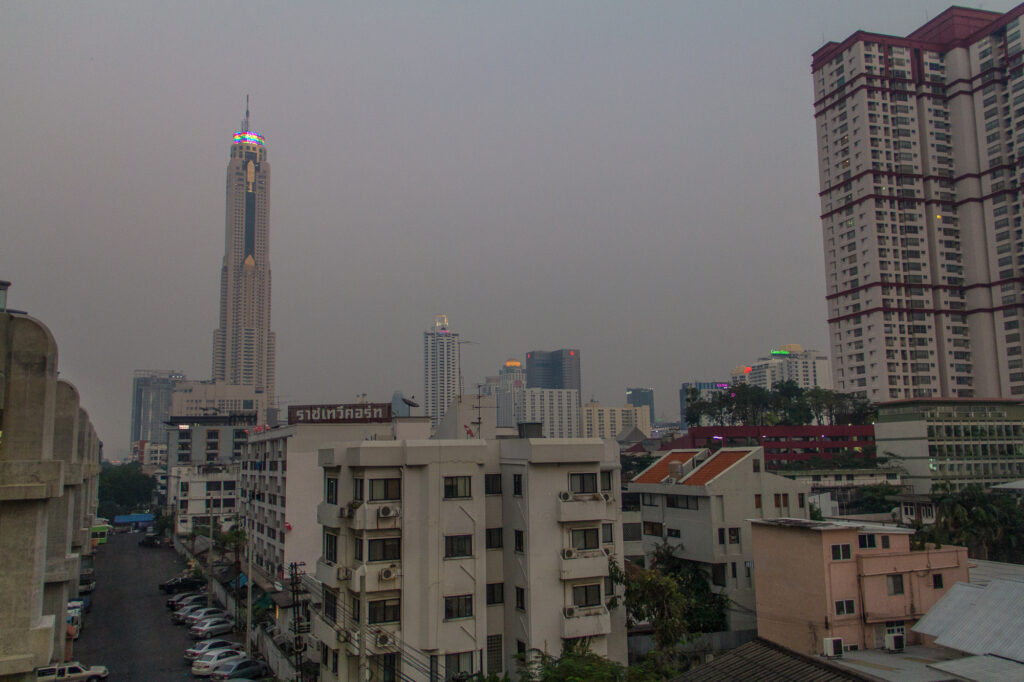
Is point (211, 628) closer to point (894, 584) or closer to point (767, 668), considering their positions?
point (894, 584)


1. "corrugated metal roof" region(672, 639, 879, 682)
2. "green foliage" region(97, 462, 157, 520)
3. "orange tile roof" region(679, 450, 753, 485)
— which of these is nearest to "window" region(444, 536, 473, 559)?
"corrugated metal roof" region(672, 639, 879, 682)

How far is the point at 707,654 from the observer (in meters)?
36.5

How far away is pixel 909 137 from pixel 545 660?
131 m

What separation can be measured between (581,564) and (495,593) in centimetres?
374

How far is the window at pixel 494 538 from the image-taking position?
29.7 m

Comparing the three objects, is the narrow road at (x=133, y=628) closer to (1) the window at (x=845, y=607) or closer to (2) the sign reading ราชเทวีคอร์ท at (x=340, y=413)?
(2) the sign reading ราชเทวีคอร์ท at (x=340, y=413)

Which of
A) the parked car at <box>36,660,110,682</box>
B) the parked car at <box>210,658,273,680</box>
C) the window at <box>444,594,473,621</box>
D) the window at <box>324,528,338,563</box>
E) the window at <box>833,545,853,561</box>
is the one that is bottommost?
the parked car at <box>210,658,273,680</box>

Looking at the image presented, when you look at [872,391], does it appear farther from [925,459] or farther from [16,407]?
[16,407]

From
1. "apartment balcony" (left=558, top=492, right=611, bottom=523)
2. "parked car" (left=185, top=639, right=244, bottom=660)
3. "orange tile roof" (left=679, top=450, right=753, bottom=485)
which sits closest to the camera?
"apartment balcony" (left=558, top=492, right=611, bottom=523)

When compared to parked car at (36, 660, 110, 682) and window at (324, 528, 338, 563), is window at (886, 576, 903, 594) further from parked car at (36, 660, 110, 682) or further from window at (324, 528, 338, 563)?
parked car at (36, 660, 110, 682)

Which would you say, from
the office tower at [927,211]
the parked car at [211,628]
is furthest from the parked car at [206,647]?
the office tower at [927,211]

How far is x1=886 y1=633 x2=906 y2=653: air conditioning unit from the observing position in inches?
1304

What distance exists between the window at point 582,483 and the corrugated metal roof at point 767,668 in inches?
533

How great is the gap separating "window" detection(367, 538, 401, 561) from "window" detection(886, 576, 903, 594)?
23448 millimetres
